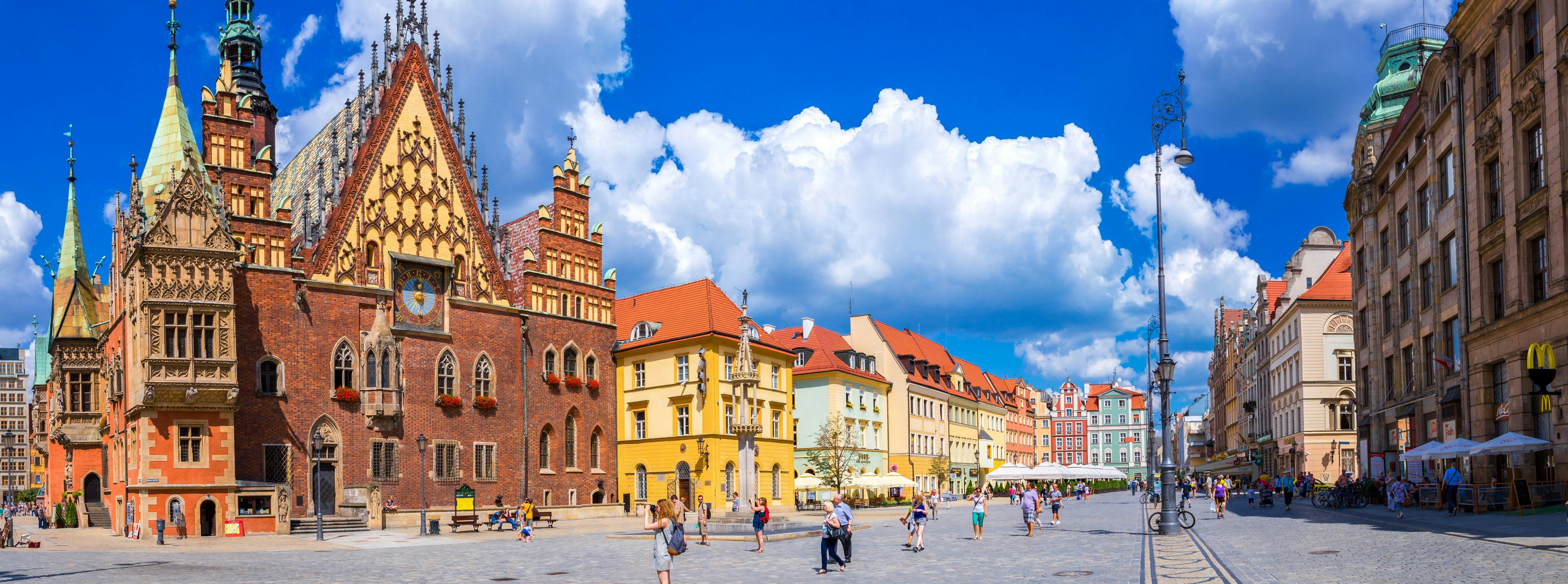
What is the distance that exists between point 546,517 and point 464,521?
4.05m

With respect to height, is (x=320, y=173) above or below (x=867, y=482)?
above

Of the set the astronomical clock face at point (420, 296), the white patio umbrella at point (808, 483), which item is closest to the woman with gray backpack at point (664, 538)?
the astronomical clock face at point (420, 296)

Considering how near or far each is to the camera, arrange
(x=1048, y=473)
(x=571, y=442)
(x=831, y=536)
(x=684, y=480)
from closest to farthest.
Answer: (x=831, y=536) → (x=571, y=442) → (x=1048, y=473) → (x=684, y=480)

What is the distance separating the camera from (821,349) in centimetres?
7656

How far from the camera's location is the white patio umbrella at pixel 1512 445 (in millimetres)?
30594

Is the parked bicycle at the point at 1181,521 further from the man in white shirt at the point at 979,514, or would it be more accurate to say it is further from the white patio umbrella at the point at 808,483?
the white patio umbrella at the point at 808,483

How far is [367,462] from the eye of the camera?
4775cm

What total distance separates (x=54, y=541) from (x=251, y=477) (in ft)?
21.6

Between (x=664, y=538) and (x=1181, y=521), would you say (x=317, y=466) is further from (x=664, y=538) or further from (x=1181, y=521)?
(x=664, y=538)

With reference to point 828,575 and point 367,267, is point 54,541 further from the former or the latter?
point 828,575

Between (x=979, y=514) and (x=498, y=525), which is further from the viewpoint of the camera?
(x=498, y=525)

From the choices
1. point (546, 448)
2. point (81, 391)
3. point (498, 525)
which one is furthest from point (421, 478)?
point (81, 391)

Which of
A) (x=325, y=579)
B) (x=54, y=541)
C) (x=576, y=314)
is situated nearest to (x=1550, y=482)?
(x=325, y=579)

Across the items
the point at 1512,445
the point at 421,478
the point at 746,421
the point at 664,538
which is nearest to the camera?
the point at 664,538
